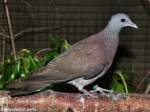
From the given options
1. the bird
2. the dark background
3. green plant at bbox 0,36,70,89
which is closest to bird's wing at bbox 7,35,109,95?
the bird

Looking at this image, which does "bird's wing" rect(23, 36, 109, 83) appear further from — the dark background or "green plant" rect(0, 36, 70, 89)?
the dark background

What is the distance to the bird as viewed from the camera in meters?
2.80

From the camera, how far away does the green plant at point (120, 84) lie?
153 inches

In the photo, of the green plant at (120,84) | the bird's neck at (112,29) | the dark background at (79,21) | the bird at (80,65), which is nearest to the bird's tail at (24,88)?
the bird at (80,65)

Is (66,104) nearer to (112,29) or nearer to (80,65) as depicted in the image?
(80,65)

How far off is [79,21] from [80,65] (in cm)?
194

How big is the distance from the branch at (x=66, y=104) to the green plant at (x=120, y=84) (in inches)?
37.0

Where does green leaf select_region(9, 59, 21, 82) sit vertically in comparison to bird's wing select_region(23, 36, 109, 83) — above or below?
below

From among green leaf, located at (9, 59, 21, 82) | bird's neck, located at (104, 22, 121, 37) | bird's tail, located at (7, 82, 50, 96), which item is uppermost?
bird's neck, located at (104, 22, 121, 37)

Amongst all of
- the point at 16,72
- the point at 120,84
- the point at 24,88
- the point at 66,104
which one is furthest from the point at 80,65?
the point at 120,84

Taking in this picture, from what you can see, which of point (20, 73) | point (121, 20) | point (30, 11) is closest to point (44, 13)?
point (30, 11)

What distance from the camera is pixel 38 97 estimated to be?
2848 millimetres

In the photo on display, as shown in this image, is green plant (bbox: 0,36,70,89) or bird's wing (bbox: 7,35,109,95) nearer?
bird's wing (bbox: 7,35,109,95)

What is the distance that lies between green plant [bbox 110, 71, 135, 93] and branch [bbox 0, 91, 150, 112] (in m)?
0.94
